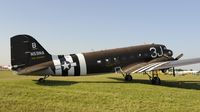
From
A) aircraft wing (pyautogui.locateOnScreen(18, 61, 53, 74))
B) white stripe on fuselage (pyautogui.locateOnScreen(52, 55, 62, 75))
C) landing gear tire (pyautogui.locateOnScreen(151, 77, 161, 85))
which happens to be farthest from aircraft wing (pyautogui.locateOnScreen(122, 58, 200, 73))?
aircraft wing (pyautogui.locateOnScreen(18, 61, 53, 74))

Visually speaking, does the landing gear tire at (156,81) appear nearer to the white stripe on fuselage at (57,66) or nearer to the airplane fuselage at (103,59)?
the airplane fuselage at (103,59)

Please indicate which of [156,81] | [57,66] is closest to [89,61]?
[57,66]

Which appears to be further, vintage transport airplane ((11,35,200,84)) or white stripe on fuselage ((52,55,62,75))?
white stripe on fuselage ((52,55,62,75))

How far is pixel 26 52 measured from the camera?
31.6 meters

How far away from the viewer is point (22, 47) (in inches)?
1238

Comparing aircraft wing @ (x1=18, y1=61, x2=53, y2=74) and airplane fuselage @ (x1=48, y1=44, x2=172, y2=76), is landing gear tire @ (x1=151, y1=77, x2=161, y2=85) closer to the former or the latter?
airplane fuselage @ (x1=48, y1=44, x2=172, y2=76)

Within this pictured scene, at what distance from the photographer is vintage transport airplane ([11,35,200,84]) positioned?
31188 mm

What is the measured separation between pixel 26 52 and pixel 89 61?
7.03 metres

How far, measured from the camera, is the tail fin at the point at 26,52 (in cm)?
3102

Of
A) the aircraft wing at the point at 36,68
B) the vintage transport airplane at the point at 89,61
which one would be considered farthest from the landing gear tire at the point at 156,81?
the aircraft wing at the point at 36,68

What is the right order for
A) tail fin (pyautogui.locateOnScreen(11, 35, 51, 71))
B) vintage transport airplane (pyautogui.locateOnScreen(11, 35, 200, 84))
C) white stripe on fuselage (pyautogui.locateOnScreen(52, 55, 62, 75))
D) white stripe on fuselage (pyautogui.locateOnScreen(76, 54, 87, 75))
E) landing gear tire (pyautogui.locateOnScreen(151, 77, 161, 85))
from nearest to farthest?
tail fin (pyautogui.locateOnScreen(11, 35, 51, 71)) < vintage transport airplane (pyautogui.locateOnScreen(11, 35, 200, 84)) < white stripe on fuselage (pyautogui.locateOnScreen(52, 55, 62, 75)) < landing gear tire (pyautogui.locateOnScreen(151, 77, 161, 85)) < white stripe on fuselage (pyautogui.locateOnScreen(76, 54, 87, 75))

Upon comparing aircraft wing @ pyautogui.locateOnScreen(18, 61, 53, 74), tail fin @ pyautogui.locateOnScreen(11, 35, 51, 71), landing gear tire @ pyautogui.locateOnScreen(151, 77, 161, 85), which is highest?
tail fin @ pyautogui.locateOnScreen(11, 35, 51, 71)

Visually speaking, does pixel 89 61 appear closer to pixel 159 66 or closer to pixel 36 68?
pixel 36 68

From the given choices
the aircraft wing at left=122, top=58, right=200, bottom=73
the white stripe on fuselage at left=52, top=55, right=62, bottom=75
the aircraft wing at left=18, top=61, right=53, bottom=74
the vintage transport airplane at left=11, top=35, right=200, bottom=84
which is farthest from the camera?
the aircraft wing at left=122, top=58, right=200, bottom=73
